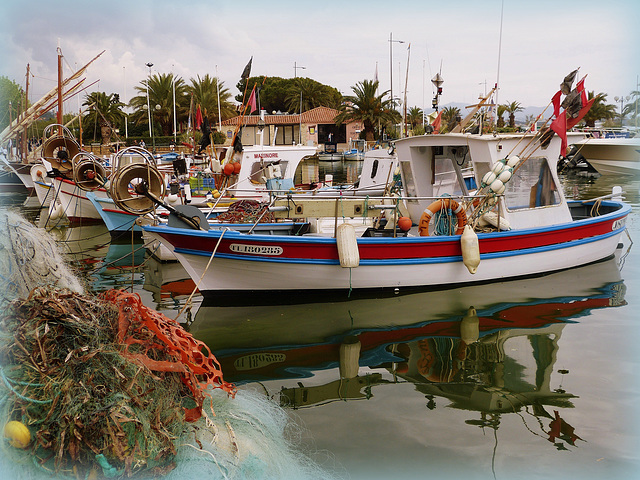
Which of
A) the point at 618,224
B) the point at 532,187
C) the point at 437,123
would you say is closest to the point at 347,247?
the point at 532,187

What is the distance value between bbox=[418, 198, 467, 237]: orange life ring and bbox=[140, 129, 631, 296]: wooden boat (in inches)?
0.6

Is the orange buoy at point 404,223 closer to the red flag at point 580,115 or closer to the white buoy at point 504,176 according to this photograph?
the white buoy at point 504,176

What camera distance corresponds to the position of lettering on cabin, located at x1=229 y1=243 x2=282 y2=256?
835 cm

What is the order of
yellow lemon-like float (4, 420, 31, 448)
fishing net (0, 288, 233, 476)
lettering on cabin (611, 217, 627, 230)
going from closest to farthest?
yellow lemon-like float (4, 420, 31, 448) → fishing net (0, 288, 233, 476) → lettering on cabin (611, 217, 627, 230)

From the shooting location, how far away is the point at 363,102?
47469mm

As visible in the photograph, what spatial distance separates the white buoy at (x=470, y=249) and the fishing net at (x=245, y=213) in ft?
13.4

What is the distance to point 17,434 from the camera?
3014 millimetres

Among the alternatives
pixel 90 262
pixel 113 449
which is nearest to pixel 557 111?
pixel 113 449

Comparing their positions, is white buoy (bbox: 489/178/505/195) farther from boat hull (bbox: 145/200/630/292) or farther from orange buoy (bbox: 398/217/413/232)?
orange buoy (bbox: 398/217/413/232)

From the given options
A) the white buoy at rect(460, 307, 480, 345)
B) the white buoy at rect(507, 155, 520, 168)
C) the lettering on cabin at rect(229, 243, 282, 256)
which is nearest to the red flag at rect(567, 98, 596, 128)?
the white buoy at rect(507, 155, 520, 168)

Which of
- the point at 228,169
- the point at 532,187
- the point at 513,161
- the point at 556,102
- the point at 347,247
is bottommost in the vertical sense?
the point at 347,247

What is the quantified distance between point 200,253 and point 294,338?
Answer: 84.4 inches

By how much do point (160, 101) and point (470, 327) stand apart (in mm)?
42394

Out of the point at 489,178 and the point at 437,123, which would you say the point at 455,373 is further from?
the point at 437,123
